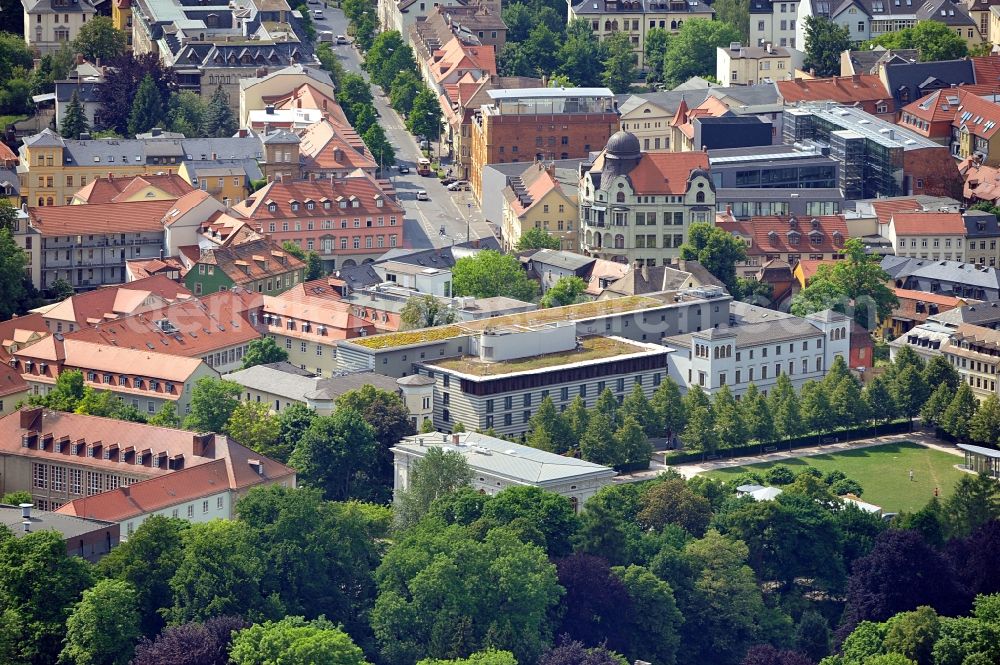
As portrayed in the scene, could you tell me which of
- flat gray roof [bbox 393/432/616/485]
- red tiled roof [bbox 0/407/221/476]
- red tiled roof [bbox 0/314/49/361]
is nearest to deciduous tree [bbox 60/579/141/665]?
red tiled roof [bbox 0/407/221/476]

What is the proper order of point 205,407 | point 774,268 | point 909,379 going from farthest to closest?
point 774,268
point 909,379
point 205,407

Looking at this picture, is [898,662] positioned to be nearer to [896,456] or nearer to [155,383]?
[896,456]

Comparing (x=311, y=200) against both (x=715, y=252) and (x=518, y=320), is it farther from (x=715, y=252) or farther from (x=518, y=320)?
(x=518, y=320)

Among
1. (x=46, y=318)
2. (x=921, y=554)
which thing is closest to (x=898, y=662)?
(x=921, y=554)

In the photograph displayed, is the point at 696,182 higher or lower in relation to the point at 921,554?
higher

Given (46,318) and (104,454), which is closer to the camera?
(104,454)

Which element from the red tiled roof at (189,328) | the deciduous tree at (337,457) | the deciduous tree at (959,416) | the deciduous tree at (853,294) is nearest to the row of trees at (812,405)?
the deciduous tree at (959,416)
